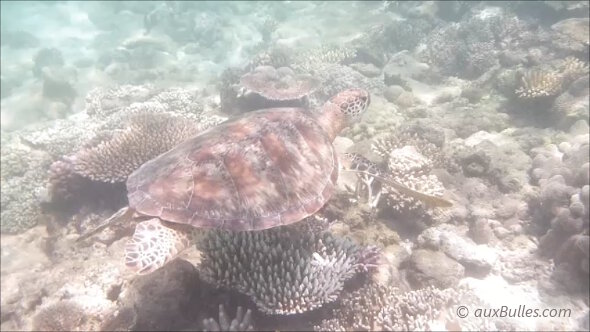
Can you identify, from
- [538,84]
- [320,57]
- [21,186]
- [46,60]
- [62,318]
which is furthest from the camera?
[46,60]

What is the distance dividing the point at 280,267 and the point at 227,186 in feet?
3.23

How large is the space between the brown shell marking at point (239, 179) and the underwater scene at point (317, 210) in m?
0.02

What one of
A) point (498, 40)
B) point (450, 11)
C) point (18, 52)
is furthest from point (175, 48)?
point (498, 40)

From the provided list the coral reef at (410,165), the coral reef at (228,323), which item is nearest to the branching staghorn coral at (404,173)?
the coral reef at (410,165)

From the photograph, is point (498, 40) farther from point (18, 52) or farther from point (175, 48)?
point (18, 52)

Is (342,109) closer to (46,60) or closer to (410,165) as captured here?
(410,165)

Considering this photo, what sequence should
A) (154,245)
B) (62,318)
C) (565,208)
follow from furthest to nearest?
1. (565,208)
2. (62,318)
3. (154,245)

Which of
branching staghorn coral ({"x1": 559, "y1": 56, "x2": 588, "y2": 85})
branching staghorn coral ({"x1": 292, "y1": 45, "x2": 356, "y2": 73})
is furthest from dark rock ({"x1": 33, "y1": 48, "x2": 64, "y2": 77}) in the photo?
branching staghorn coral ({"x1": 559, "y1": 56, "x2": 588, "y2": 85})

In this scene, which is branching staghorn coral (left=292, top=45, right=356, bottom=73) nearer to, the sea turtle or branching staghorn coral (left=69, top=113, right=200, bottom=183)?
branching staghorn coral (left=69, top=113, right=200, bottom=183)

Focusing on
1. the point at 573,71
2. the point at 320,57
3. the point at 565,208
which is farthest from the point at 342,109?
the point at 320,57

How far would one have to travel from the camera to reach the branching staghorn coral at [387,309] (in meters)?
3.55

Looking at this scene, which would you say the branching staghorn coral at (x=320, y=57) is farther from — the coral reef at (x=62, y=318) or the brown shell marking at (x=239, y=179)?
the coral reef at (x=62, y=318)

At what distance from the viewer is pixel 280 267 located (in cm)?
361

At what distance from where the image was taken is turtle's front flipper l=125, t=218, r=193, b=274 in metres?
2.91
